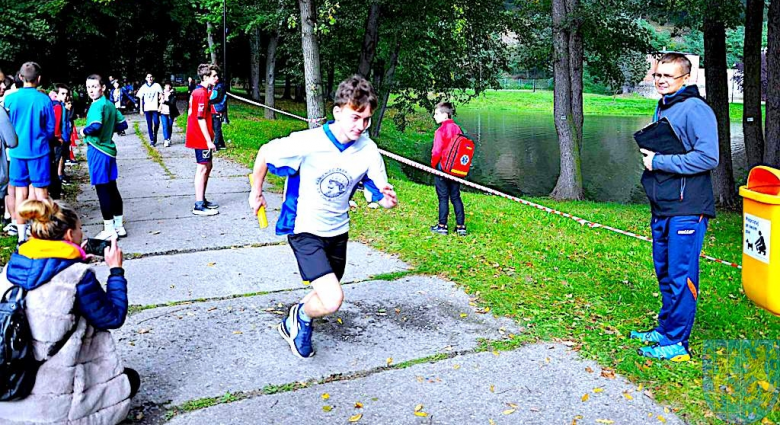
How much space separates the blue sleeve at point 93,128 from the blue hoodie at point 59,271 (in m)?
4.36

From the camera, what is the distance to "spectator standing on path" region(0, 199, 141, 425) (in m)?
3.41

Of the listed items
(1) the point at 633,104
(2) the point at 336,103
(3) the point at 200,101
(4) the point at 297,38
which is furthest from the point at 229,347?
(1) the point at 633,104

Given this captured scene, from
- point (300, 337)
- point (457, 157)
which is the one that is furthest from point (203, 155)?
point (300, 337)

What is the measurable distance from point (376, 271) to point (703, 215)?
10.7 ft

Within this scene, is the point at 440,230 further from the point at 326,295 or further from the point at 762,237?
the point at 762,237

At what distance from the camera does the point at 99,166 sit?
7684mm

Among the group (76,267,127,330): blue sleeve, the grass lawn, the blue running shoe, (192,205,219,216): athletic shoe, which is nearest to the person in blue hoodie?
the grass lawn

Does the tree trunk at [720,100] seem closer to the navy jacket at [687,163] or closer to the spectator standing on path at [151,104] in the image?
the navy jacket at [687,163]

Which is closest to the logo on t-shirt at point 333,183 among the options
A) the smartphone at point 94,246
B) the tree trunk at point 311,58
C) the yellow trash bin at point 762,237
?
the smartphone at point 94,246

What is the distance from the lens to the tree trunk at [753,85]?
14.8m

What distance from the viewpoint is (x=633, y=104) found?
72.1 m

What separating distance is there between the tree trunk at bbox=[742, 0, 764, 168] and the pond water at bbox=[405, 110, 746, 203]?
5185 millimetres

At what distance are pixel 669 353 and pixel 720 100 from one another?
12.2 metres

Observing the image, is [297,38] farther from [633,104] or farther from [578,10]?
[633,104]
